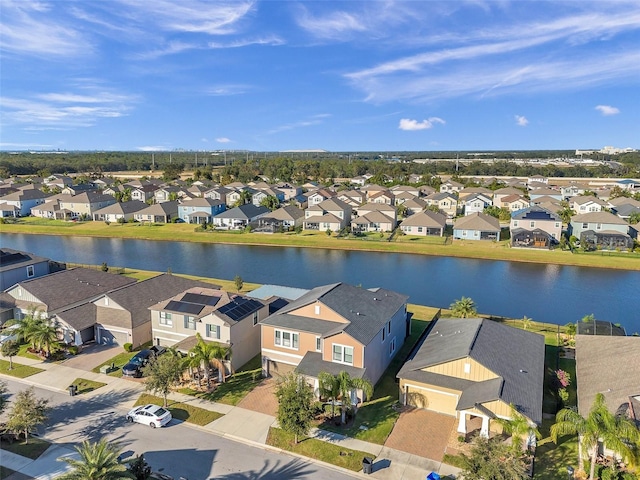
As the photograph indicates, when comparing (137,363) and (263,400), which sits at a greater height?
(137,363)

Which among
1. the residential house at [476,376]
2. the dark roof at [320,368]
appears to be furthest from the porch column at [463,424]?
the dark roof at [320,368]

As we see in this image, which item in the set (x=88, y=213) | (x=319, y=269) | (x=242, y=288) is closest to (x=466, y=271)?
(x=319, y=269)

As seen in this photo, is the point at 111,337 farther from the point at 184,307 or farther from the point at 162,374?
Answer: the point at 162,374

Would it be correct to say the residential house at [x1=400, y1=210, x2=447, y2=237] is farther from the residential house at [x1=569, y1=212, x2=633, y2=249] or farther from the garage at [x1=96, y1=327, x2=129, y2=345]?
the garage at [x1=96, y1=327, x2=129, y2=345]

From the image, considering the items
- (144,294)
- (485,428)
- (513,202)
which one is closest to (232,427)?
(485,428)

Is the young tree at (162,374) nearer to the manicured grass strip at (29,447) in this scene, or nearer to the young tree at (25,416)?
the young tree at (25,416)

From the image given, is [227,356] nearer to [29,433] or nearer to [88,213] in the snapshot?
[29,433]

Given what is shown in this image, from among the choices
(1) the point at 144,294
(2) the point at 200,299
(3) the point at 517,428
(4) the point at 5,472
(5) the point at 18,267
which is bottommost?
(4) the point at 5,472

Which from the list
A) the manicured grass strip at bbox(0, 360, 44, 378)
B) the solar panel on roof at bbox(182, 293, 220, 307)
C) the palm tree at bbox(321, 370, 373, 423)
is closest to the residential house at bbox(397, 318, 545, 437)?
the palm tree at bbox(321, 370, 373, 423)

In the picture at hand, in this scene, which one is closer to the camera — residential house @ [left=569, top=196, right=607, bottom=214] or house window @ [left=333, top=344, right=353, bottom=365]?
house window @ [left=333, top=344, right=353, bottom=365]
